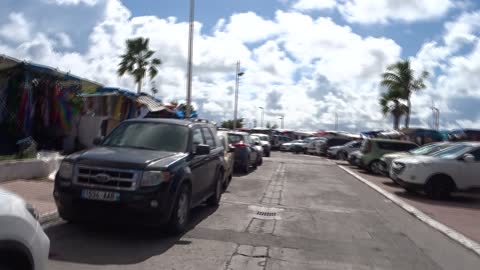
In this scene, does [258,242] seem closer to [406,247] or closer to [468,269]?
[406,247]

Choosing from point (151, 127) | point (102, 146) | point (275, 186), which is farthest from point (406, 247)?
point (275, 186)

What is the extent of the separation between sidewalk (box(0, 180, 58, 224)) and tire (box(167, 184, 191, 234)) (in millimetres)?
2154

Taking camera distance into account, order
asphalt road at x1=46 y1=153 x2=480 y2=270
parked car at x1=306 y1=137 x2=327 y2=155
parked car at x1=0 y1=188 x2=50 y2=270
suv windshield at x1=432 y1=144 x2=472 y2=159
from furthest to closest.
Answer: parked car at x1=306 y1=137 x2=327 y2=155 < suv windshield at x1=432 y1=144 x2=472 y2=159 < asphalt road at x1=46 y1=153 x2=480 y2=270 < parked car at x1=0 y1=188 x2=50 y2=270

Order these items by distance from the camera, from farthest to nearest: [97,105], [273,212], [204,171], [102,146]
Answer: [97,105] < [273,212] < [204,171] < [102,146]

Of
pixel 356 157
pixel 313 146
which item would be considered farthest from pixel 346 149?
pixel 313 146

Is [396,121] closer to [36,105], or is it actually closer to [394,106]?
[394,106]

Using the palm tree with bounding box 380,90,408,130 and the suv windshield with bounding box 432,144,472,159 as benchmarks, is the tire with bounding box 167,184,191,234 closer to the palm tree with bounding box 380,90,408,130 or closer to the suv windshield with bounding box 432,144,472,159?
the suv windshield with bounding box 432,144,472,159

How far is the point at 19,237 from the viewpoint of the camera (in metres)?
3.28

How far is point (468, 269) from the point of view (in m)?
6.70

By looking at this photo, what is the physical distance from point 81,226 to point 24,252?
448cm

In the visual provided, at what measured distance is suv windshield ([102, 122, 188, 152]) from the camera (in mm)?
8086

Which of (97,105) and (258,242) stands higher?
(97,105)

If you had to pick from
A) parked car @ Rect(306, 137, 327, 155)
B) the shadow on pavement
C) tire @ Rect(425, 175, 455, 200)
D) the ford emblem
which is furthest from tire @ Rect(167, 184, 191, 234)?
parked car @ Rect(306, 137, 327, 155)

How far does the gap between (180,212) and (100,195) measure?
4.19 ft
